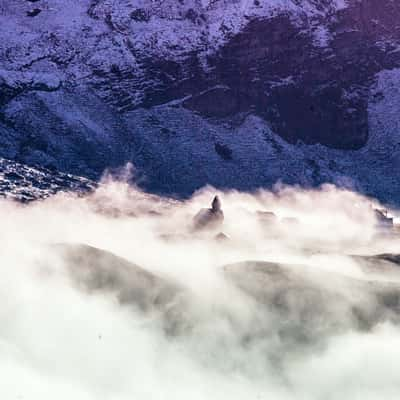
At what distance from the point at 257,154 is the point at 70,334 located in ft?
417

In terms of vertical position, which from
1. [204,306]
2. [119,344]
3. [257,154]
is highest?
[257,154]

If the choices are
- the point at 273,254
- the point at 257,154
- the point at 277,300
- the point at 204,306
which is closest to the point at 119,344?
the point at 204,306

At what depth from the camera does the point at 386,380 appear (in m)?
68.5

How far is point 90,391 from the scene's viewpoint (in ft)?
208

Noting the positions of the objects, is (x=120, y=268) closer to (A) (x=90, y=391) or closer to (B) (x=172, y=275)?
(B) (x=172, y=275)

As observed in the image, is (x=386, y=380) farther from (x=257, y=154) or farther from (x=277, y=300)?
(x=257, y=154)

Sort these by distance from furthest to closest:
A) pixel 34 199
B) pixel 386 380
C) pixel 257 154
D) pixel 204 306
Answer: pixel 257 154 → pixel 34 199 → pixel 204 306 → pixel 386 380

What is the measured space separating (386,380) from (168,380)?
14.2 meters

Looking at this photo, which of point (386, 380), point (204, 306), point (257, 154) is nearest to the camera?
point (386, 380)

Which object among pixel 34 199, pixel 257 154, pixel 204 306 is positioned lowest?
pixel 204 306

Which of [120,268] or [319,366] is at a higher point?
[120,268]

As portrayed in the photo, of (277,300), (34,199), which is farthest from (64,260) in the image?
(34,199)

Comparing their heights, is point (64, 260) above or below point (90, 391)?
above

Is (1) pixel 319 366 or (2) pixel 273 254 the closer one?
(1) pixel 319 366
